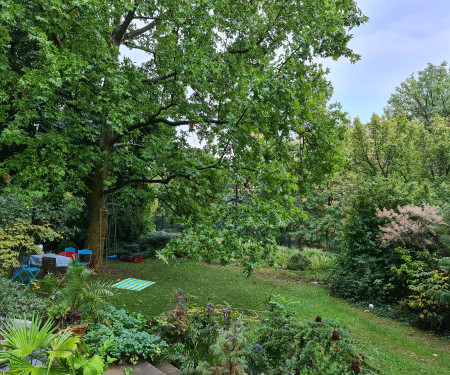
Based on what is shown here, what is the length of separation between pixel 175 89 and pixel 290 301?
5955 mm

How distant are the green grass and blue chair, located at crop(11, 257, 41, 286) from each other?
1.91m

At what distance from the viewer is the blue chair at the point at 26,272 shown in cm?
768

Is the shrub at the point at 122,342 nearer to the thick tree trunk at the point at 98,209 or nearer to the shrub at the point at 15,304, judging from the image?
the shrub at the point at 15,304

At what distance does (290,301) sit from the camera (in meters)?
4.05

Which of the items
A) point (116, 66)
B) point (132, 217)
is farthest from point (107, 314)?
point (132, 217)

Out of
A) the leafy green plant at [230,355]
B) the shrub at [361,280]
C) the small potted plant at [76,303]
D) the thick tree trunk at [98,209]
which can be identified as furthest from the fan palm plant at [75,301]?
the shrub at [361,280]

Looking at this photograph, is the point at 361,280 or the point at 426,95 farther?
the point at 426,95

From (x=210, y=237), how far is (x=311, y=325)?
3.66 metres

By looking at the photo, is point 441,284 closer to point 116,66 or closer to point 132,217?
point 116,66

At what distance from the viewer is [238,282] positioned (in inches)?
425

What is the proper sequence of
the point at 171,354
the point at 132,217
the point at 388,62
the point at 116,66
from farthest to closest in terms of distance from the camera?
the point at 132,217, the point at 388,62, the point at 116,66, the point at 171,354

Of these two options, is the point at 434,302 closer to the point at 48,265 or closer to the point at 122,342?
the point at 122,342

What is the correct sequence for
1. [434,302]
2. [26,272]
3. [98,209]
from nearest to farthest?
[434,302], [26,272], [98,209]

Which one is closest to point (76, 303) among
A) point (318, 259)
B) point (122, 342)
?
point (122, 342)
